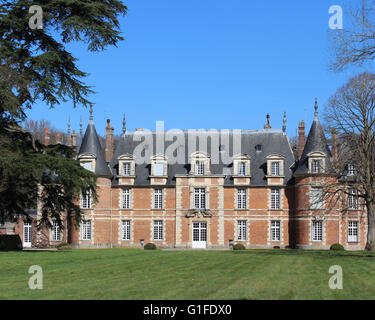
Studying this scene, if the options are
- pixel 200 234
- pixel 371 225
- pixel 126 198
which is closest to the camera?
pixel 371 225

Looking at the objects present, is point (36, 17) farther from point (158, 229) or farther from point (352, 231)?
point (352, 231)

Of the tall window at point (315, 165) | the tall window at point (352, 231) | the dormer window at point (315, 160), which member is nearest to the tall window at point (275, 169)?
the dormer window at point (315, 160)

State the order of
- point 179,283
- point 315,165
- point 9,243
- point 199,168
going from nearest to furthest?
point 179,283 → point 9,243 → point 315,165 → point 199,168

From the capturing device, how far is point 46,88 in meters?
24.5

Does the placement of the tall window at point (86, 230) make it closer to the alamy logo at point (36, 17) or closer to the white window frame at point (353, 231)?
the white window frame at point (353, 231)

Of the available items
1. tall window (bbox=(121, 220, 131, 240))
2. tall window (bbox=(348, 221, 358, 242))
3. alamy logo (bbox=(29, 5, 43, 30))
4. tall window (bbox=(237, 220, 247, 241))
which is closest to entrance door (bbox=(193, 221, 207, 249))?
tall window (bbox=(237, 220, 247, 241))

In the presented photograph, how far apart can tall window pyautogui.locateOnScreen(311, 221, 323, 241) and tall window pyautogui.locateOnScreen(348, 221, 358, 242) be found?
211 centimetres

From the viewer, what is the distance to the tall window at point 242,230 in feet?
139

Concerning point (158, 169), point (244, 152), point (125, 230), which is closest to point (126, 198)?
point (125, 230)

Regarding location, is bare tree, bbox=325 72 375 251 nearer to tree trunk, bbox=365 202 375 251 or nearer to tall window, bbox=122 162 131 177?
tree trunk, bbox=365 202 375 251

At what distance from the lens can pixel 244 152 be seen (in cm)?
4397

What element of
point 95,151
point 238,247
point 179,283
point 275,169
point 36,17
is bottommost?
point 238,247

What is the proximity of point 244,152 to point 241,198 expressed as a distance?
11.8 ft

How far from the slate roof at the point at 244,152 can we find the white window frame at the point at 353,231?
17.0 ft
